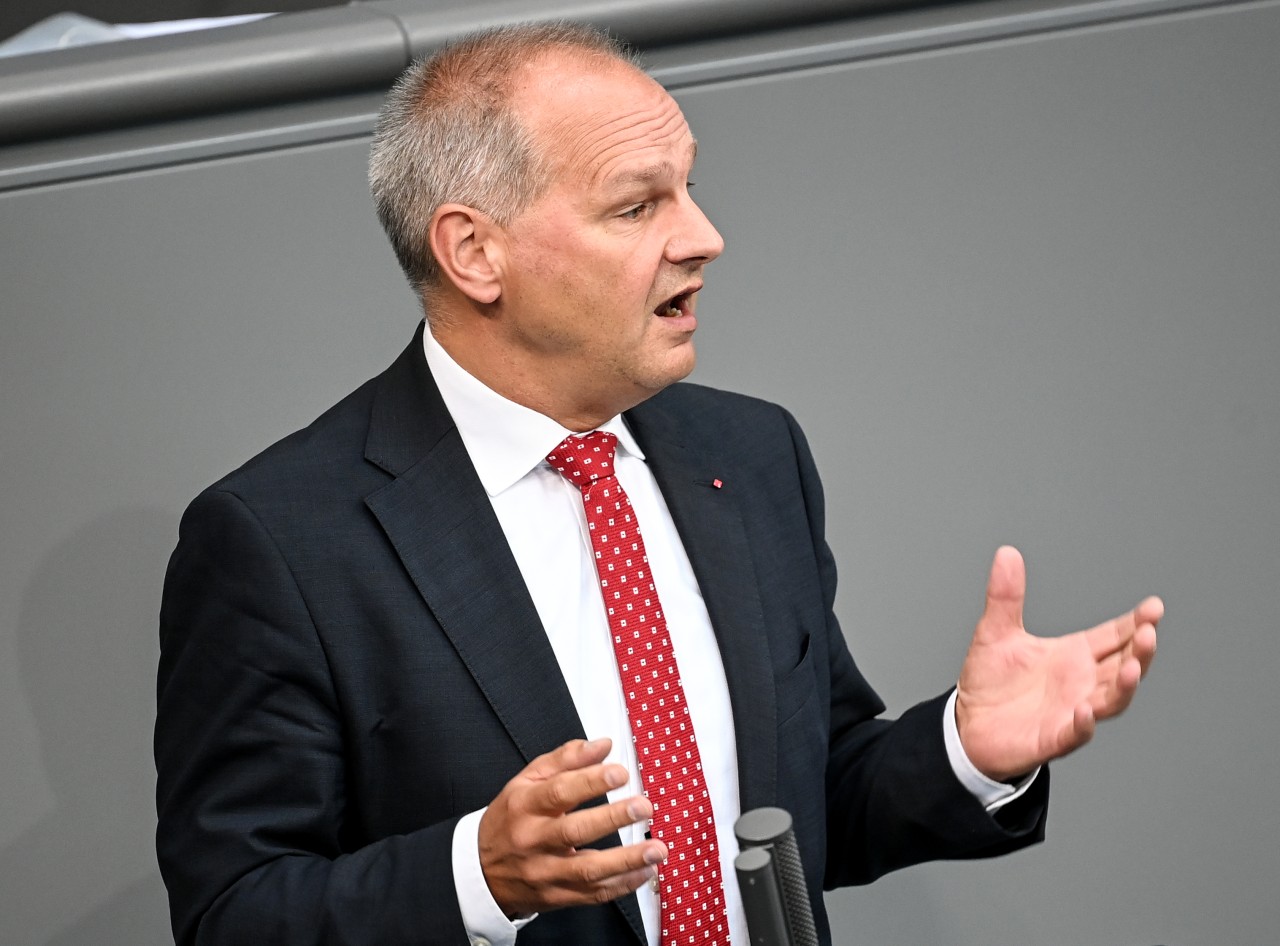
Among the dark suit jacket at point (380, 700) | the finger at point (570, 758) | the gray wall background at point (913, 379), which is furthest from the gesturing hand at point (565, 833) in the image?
the gray wall background at point (913, 379)

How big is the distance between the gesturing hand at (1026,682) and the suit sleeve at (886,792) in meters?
0.05

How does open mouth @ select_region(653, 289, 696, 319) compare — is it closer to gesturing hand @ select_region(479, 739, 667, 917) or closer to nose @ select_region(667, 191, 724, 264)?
nose @ select_region(667, 191, 724, 264)

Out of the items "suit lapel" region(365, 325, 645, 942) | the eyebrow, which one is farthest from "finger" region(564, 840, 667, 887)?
the eyebrow

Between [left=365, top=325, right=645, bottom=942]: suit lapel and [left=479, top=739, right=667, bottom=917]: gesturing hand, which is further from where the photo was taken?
[left=365, top=325, right=645, bottom=942]: suit lapel

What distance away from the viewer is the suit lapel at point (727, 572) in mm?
1466

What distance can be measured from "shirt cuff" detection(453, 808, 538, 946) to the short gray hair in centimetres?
55

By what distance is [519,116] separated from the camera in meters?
1.45

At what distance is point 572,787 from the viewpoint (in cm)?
107

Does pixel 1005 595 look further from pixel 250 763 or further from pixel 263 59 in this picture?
pixel 263 59

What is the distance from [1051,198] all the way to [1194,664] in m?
0.68

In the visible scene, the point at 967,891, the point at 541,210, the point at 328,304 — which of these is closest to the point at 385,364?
the point at 328,304

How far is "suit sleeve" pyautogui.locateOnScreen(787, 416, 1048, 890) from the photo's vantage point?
147 centimetres

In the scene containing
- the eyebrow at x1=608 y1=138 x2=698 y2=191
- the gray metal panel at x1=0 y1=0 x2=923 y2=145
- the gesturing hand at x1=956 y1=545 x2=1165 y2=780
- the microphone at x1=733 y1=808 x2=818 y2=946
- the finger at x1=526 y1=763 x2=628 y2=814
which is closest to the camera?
the microphone at x1=733 y1=808 x2=818 y2=946

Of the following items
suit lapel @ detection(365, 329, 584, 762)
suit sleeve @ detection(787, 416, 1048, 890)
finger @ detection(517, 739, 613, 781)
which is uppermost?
suit lapel @ detection(365, 329, 584, 762)
